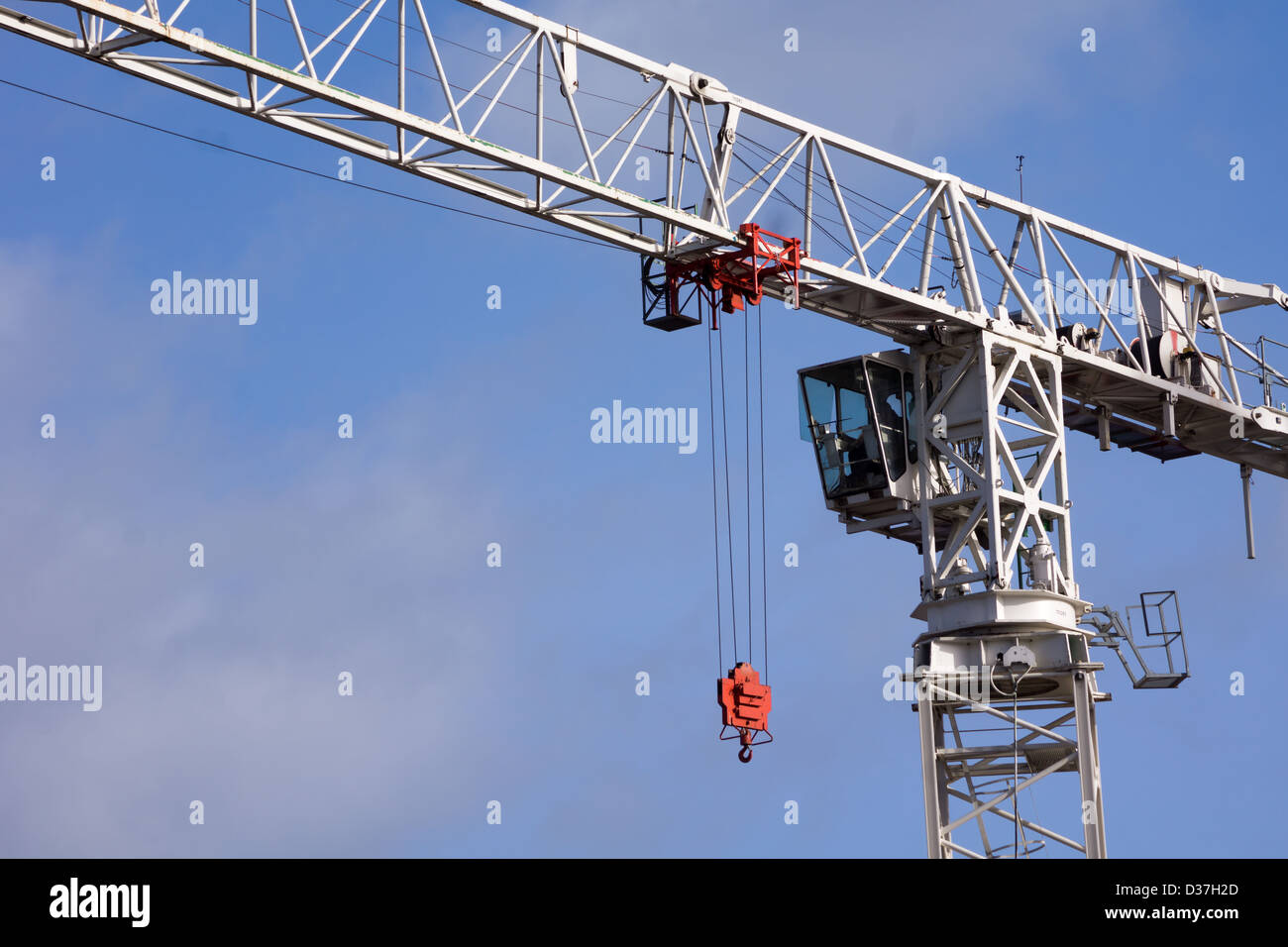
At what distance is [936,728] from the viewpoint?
1672 inches

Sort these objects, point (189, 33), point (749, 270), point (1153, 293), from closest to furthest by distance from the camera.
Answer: point (189, 33)
point (749, 270)
point (1153, 293)

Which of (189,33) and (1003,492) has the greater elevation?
(189,33)

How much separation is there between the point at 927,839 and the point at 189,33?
20692 millimetres

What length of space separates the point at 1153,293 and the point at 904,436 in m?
8.80

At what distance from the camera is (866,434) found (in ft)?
145

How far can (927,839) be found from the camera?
4159cm

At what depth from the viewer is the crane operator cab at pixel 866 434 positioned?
1724 inches

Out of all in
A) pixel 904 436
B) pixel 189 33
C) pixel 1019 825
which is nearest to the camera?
pixel 189 33

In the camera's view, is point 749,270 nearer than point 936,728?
Yes

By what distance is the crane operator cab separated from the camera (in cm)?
4378
